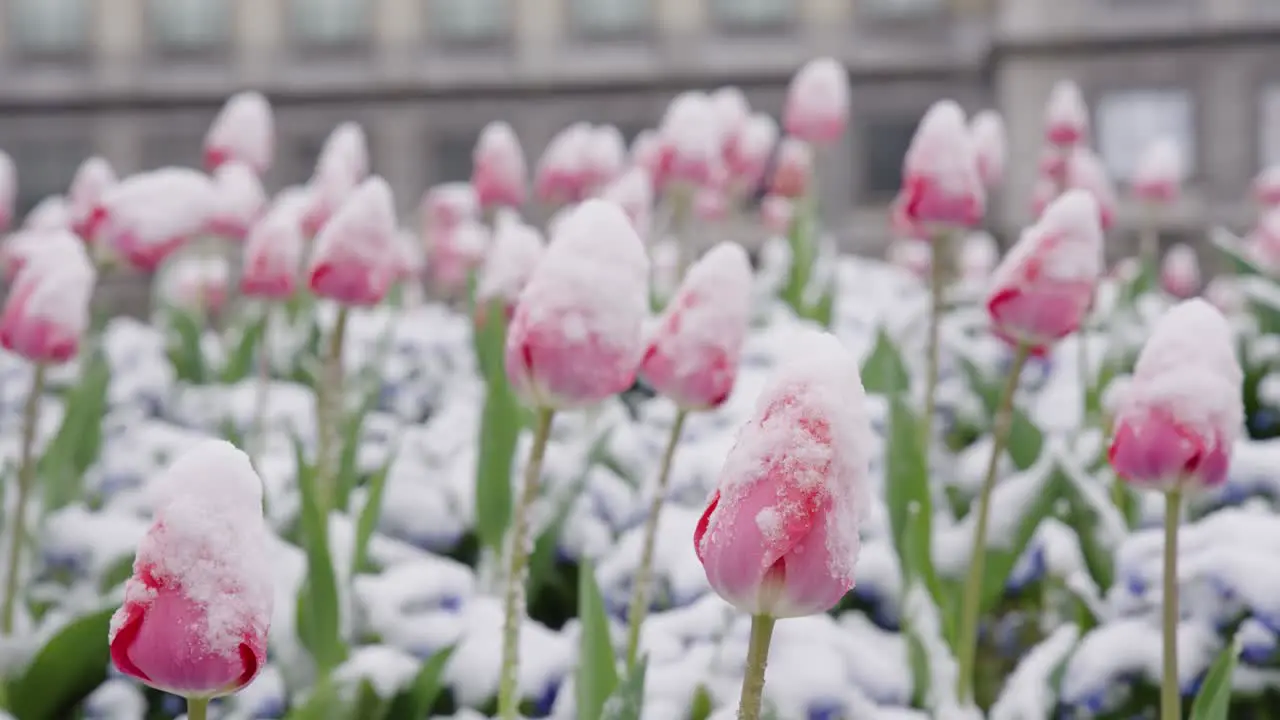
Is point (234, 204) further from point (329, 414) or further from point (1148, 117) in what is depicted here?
point (1148, 117)

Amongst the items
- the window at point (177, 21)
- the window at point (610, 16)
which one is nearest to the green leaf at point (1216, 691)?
the window at point (610, 16)

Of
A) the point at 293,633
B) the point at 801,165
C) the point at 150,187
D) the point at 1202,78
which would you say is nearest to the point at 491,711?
the point at 293,633

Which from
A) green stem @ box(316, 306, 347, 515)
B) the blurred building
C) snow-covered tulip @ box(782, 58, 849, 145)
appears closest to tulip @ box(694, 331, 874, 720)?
Answer: green stem @ box(316, 306, 347, 515)

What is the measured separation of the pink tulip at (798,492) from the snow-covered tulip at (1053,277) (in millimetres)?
447

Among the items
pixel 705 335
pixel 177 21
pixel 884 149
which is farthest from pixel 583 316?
pixel 177 21

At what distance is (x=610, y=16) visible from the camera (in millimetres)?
15547

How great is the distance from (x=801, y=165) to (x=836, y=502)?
260 cm

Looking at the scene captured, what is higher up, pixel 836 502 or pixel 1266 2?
pixel 1266 2

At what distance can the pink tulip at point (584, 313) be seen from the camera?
2.37 feet

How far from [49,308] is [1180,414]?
3.00 feet

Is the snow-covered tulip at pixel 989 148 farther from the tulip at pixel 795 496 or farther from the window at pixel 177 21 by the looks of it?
the window at pixel 177 21

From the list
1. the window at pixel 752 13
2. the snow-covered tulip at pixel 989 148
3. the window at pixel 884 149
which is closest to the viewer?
the snow-covered tulip at pixel 989 148

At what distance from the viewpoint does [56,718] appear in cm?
104

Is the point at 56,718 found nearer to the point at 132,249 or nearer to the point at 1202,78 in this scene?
the point at 132,249
